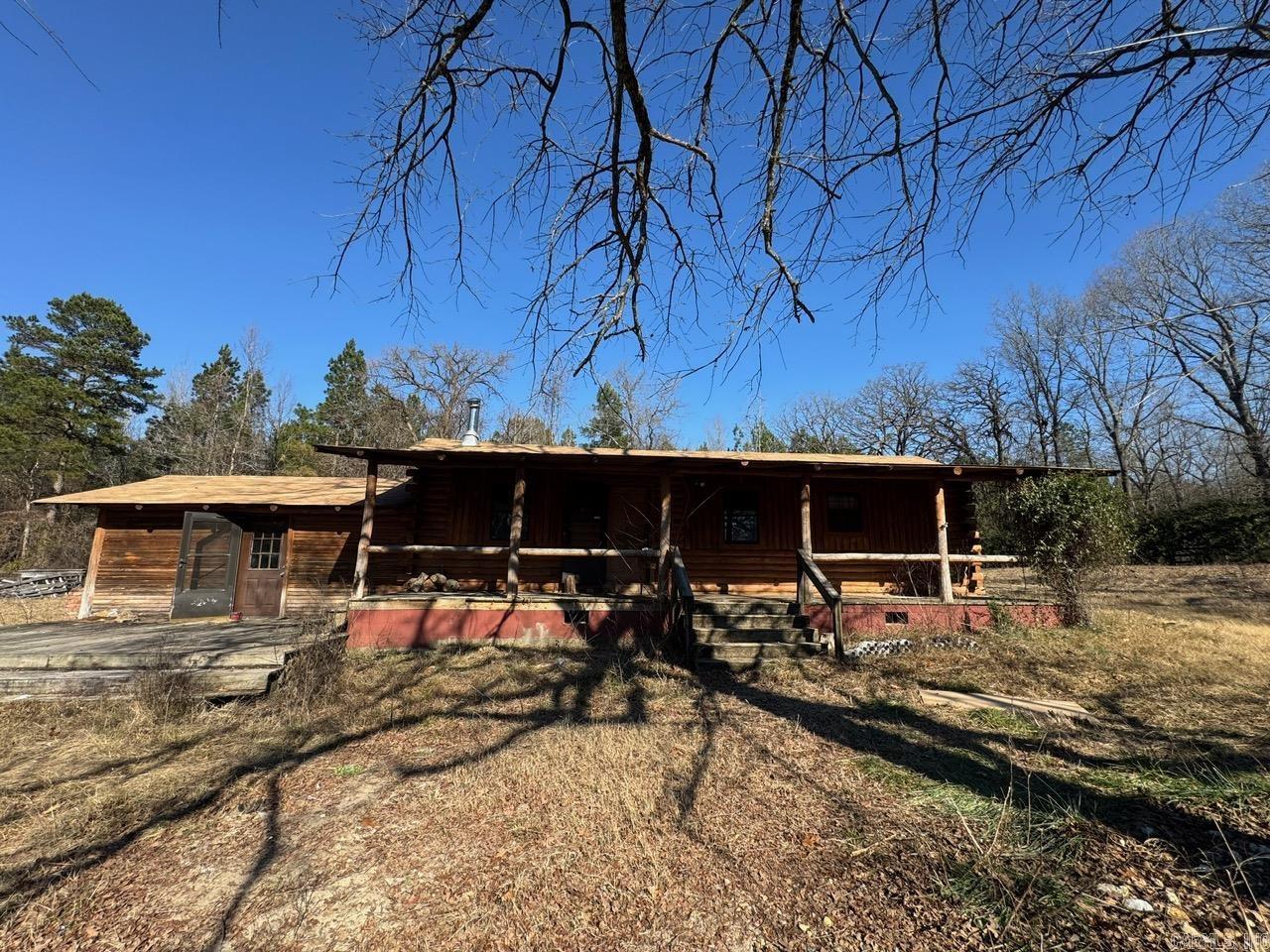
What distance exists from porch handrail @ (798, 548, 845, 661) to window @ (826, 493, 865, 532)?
104 inches

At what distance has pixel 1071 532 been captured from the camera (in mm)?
8953

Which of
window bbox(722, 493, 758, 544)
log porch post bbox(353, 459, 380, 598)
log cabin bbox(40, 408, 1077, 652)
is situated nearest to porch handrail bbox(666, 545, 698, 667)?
log cabin bbox(40, 408, 1077, 652)

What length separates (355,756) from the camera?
15.4 ft

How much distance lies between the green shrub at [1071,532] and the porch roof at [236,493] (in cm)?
1233

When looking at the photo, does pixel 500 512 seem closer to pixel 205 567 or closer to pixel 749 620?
pixel 749 620

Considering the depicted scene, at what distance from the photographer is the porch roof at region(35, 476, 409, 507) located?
1212cm

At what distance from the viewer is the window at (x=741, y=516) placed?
11.5 metres

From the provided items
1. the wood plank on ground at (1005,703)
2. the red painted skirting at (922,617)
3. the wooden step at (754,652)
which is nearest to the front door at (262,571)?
the wooden step at (754,652)

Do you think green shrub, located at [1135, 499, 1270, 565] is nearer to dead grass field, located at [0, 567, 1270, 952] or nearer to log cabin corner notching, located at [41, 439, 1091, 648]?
log cabin corner notching, located at [41, 439, 1091, 648]

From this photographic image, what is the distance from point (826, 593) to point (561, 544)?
5420mm

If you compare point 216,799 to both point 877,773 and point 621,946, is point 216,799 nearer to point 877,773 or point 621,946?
point 621,946

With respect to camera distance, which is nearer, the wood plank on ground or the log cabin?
the wood plank on ground

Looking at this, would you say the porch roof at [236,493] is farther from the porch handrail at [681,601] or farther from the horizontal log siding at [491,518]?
the porch handrail at [681,601]

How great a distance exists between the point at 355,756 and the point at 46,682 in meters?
4.18
